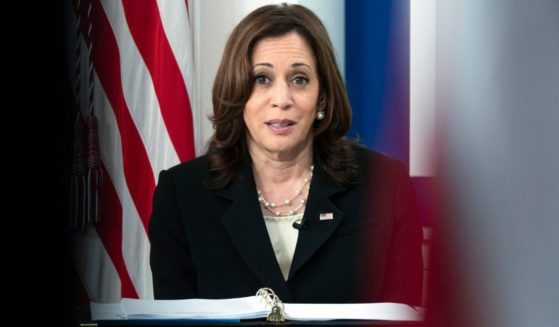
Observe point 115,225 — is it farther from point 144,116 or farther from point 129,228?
point 144,116

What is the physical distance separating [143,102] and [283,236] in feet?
1.00

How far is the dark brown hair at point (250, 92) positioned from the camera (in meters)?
0.96

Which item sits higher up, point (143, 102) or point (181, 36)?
point (181, 36)

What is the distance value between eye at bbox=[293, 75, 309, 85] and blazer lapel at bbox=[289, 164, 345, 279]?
0.49 ft

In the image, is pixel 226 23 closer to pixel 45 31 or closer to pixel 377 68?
pixel 377 68

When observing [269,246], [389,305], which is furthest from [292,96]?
[389,305]

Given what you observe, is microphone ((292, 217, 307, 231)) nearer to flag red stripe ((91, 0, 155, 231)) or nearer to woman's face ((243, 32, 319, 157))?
woman's face ((243, 32, 319, 157))

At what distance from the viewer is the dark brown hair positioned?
0.96 meters

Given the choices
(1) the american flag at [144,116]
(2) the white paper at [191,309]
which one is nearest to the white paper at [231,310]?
(2) the white paper at [191,309]

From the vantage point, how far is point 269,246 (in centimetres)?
96

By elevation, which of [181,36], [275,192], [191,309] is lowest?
[191,309]

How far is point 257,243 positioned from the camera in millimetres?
969

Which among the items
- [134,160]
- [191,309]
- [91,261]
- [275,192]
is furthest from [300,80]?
[91,261]

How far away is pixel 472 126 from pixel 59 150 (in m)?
0.05
